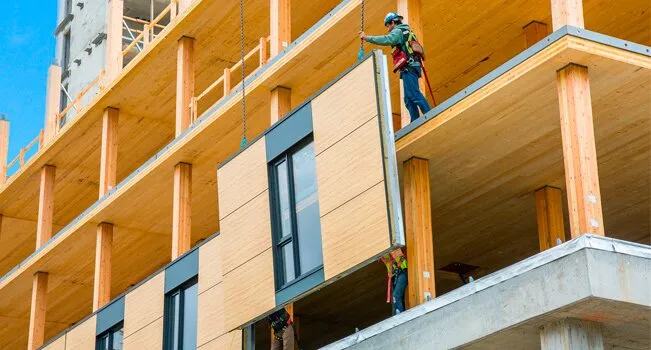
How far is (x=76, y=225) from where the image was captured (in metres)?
35.5

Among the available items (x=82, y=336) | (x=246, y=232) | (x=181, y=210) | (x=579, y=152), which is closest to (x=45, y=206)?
(x=82, y=336)

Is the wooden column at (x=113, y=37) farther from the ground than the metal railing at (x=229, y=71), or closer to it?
farther from the ground

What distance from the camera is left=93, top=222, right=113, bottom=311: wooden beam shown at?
33.9 meters

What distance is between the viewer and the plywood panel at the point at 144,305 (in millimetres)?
30141

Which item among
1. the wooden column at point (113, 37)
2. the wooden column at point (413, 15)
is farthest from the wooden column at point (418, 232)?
the wooden column at point (113, 37)

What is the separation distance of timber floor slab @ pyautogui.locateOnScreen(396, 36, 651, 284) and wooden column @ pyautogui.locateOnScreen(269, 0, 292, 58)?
5197 millimetres

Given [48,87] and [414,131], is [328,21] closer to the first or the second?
[414,131]

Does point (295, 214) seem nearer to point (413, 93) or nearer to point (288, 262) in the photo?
point (288, 262)

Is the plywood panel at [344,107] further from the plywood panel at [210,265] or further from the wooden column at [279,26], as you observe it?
the wooden column at [279,26]

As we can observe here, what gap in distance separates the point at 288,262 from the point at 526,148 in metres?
4.90

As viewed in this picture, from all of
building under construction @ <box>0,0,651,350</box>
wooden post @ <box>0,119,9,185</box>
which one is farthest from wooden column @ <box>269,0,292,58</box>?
wooden post @ <box>0,119,9,185</box>

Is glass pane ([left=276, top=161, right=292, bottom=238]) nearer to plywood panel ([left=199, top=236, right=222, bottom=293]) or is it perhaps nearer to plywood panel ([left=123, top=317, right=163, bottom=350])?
plywood panel ([left=199, top=236, right=222, bottom=293])

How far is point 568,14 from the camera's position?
67.7ft

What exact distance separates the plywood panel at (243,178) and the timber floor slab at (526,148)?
3.30 meters
